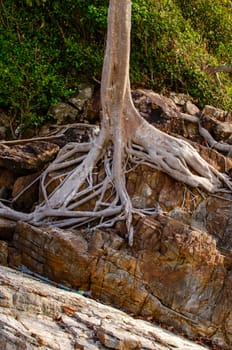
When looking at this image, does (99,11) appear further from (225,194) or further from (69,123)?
(225,194)

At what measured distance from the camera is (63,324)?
5477 mm

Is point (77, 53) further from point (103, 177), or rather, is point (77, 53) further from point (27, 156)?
point (103, 177)

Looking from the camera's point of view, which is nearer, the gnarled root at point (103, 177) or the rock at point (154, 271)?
the rock at point (154, 271)

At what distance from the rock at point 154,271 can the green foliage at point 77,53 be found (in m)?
3.95

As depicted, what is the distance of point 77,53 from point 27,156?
9.96 ft

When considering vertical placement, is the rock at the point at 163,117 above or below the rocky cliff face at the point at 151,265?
above

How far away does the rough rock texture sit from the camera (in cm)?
490

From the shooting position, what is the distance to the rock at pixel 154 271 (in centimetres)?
701

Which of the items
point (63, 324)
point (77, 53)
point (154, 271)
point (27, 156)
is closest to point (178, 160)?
point (154, 271)

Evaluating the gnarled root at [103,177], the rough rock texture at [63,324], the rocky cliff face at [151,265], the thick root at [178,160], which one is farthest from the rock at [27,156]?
the rough rock texture at [63,324]

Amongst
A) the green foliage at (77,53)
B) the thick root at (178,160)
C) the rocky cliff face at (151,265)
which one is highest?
the green foliage at (77,53)

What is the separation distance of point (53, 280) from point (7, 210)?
1.59m

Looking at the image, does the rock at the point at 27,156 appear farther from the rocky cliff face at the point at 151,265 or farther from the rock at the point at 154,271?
the rock at the point at 154,271

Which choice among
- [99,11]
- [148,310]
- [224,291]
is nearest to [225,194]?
[224,291]
